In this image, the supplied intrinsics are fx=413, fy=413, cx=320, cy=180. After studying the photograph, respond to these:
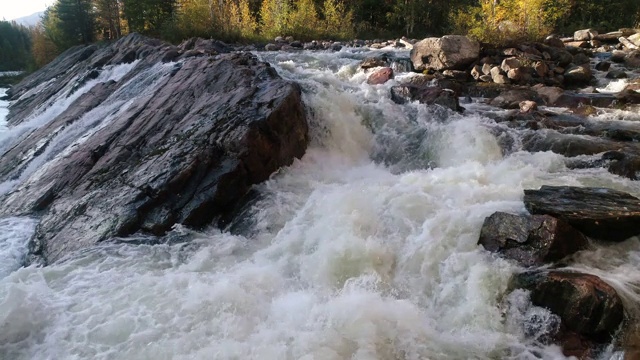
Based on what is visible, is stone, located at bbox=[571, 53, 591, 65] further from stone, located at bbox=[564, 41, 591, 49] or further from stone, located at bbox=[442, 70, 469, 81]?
stone, located at bbox=[442, 70, 469, 81]

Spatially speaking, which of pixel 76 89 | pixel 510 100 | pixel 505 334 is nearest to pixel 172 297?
pixel 505 334

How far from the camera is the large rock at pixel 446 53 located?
16219mm

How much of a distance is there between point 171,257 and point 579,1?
37.4 meters

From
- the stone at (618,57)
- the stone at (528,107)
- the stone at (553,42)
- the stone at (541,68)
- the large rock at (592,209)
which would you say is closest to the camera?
the large rock at (592,209)

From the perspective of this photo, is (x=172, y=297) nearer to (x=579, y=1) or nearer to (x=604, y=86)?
(x=604, y=86)

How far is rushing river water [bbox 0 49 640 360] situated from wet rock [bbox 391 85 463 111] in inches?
122

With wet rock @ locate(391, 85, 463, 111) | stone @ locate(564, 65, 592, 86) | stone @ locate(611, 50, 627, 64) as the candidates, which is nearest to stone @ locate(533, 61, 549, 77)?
stone @ locate(564, 65, 592, 86)

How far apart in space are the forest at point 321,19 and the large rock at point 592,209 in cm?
1498

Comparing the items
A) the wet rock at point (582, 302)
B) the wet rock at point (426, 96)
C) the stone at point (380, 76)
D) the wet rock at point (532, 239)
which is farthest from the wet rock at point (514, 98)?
the wet rock at point (582, 302)

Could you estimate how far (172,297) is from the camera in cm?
579

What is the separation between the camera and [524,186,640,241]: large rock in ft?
19.0

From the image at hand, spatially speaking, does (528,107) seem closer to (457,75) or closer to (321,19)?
(457,75)

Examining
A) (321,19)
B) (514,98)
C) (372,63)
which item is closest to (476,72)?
(514,98)

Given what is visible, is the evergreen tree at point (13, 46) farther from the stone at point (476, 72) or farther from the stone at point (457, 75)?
the stone at point (476, 72)
